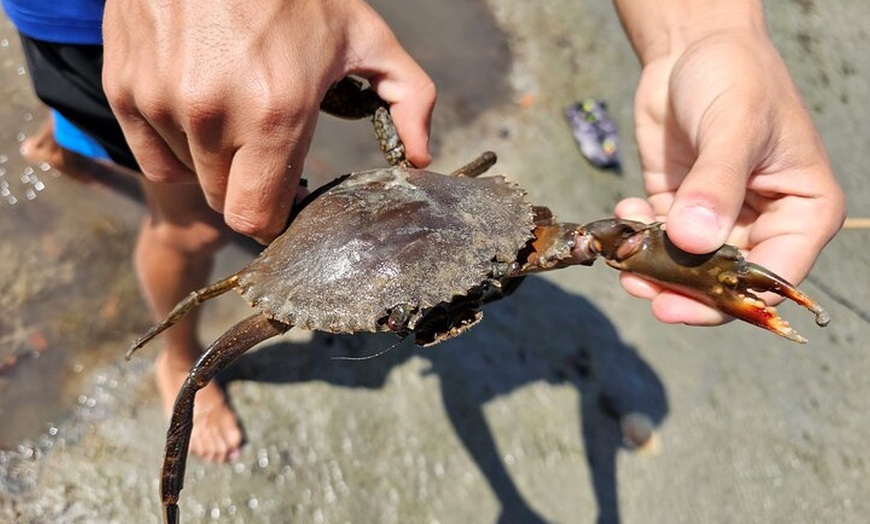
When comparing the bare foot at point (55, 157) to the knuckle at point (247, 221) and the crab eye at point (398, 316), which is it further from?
the crab eye at point (398, 316)

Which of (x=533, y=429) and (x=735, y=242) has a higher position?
(x=735, y=242)

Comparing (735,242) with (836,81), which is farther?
(836,81)

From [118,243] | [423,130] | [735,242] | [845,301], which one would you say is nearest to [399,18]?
[118,243]

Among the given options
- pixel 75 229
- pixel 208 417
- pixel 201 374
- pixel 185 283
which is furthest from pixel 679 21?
pixel 75 229

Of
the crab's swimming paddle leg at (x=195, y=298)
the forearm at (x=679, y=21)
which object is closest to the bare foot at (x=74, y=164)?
the crab's swimming paddle leg at (x=195, y=298)

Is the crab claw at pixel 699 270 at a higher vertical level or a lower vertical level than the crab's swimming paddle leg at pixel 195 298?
higher

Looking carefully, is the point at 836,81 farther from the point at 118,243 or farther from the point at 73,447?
the point at 73,447

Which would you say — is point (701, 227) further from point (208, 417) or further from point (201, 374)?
point (208, 417)
